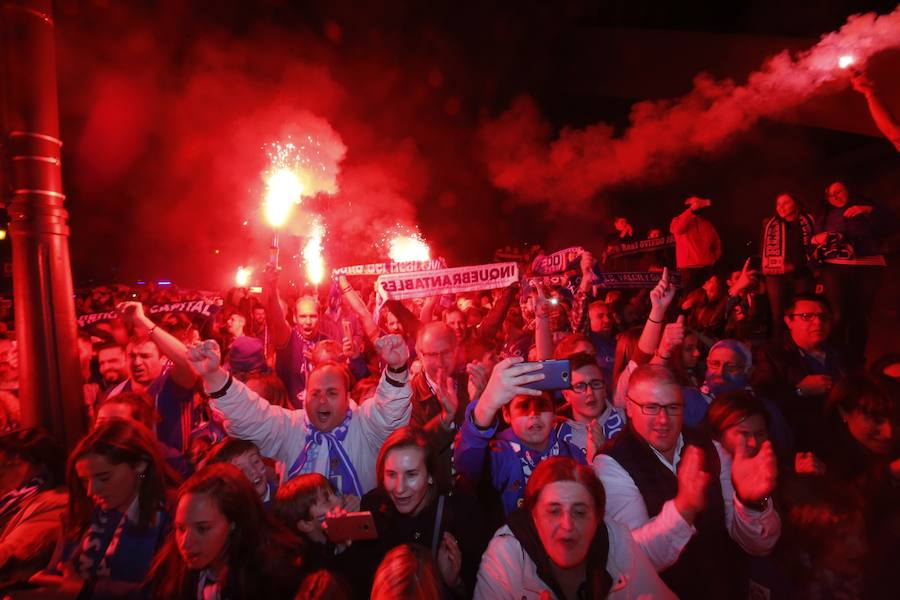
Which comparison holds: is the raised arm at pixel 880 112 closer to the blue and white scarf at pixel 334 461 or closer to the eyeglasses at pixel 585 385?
the eyeglasses at pixel 585 385

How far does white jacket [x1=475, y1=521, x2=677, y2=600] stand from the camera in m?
2.14

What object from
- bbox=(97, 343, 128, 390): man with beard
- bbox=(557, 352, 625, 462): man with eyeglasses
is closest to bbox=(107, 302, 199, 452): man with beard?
bbox=(97, 343, 128, 390): man with beard

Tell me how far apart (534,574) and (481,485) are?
2.72 feet

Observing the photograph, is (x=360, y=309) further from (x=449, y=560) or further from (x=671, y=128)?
(x=671, y=128)

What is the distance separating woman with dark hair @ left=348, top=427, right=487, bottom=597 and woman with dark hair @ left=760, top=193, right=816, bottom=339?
15.9ft

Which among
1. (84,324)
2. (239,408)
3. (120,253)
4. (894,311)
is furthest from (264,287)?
(120,253)

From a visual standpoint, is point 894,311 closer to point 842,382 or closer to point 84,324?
point 842,382

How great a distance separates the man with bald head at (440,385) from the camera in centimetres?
298

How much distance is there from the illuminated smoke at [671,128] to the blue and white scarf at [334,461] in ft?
21.8

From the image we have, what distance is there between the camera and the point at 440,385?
11.6 ft

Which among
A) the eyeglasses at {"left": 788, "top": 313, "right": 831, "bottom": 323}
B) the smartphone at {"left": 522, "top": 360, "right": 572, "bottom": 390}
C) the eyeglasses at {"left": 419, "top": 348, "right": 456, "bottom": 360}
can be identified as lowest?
the smartphone at {"left": 522, "top": 360, "right": 572, "bottom": 390}

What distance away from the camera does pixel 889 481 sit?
Result: 8.59 ft

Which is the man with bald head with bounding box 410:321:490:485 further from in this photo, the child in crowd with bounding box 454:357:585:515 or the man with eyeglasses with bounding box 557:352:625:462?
the man with eyeglasses with bounding box 557:352:625:462

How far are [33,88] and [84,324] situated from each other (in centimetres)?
407
